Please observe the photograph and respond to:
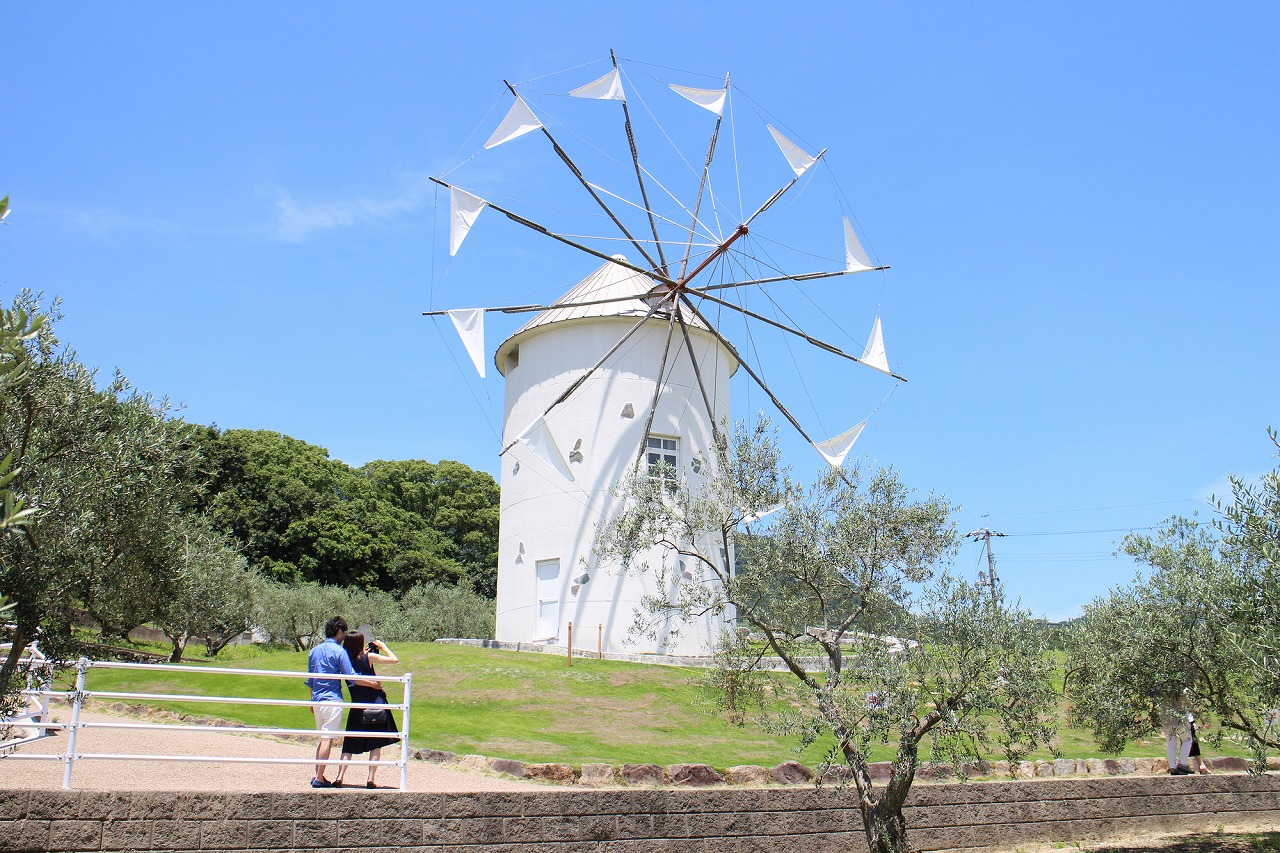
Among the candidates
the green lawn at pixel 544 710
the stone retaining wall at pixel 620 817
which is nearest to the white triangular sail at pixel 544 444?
the green lawn at pixel 544 710

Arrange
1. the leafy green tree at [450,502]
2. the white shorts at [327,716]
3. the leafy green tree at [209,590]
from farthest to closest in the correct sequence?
the leafy green tree at [450,502]
the leafy green tree at [209,590]
the white shorts at [327,716]

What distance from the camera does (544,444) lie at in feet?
72.3

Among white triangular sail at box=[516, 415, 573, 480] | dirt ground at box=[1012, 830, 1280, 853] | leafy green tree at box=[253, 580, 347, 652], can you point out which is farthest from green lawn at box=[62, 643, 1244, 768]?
leafy green tree at box=[253, 580, 347, 652]

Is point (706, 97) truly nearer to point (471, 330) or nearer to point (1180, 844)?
point (471, 330)

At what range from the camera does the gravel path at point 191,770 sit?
28.2 feet

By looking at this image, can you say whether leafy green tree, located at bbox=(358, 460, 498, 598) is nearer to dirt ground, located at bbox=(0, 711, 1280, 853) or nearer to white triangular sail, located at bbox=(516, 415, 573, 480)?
white triangular sail, located at bbox=(516, 415, 573, 480)

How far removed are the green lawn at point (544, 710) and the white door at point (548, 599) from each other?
8.86 ft

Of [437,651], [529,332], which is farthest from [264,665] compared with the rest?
[529,332]

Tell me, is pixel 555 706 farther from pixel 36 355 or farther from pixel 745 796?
pixel 36 355

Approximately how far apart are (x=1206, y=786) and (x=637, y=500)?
930cm

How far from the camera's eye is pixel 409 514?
46.7 m

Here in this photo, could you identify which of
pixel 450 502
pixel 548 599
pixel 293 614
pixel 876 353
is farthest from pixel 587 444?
pixel 450 502

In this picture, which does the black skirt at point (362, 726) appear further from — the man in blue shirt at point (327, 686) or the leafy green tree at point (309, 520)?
the leafy green tree at point (309, 520)

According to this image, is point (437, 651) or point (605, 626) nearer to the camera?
point (437, 651)
